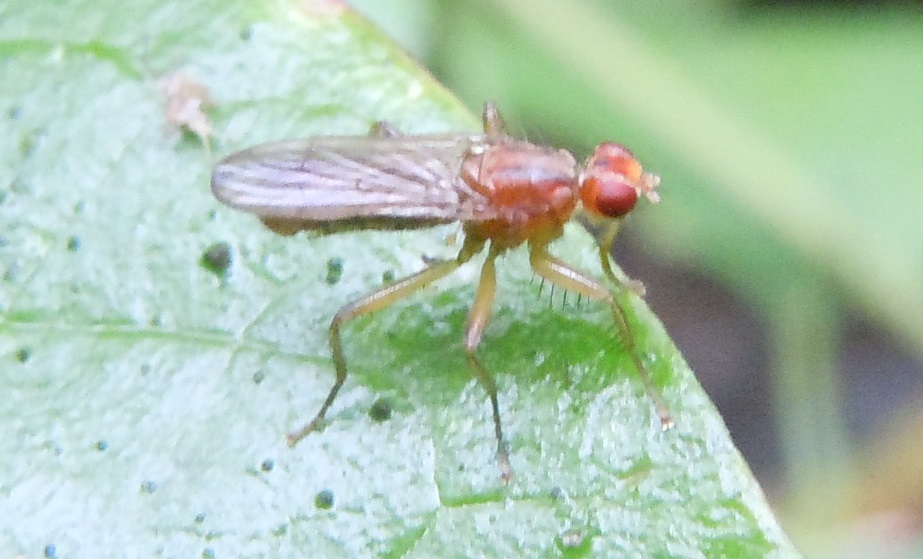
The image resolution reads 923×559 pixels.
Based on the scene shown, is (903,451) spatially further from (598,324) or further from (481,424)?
(481,424)

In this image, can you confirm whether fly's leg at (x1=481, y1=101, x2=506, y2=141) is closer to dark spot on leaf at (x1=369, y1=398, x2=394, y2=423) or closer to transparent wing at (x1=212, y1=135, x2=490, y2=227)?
transparent wing at (x1=212, y1=135, x2=490, y2=227)

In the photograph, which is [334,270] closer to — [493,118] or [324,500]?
[324,500]

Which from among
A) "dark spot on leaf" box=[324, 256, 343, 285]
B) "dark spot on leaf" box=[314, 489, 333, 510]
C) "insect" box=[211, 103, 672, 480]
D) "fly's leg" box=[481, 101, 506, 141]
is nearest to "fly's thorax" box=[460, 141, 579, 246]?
"insect" box=[211, 103, 672, 480]

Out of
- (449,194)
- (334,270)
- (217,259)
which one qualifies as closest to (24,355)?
(217,259)

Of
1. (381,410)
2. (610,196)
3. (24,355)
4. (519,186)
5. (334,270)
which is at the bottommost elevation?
(24,355)

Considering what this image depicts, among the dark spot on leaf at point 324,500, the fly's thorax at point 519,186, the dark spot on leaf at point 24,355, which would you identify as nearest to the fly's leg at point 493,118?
the fly's thorax at point 519,186
